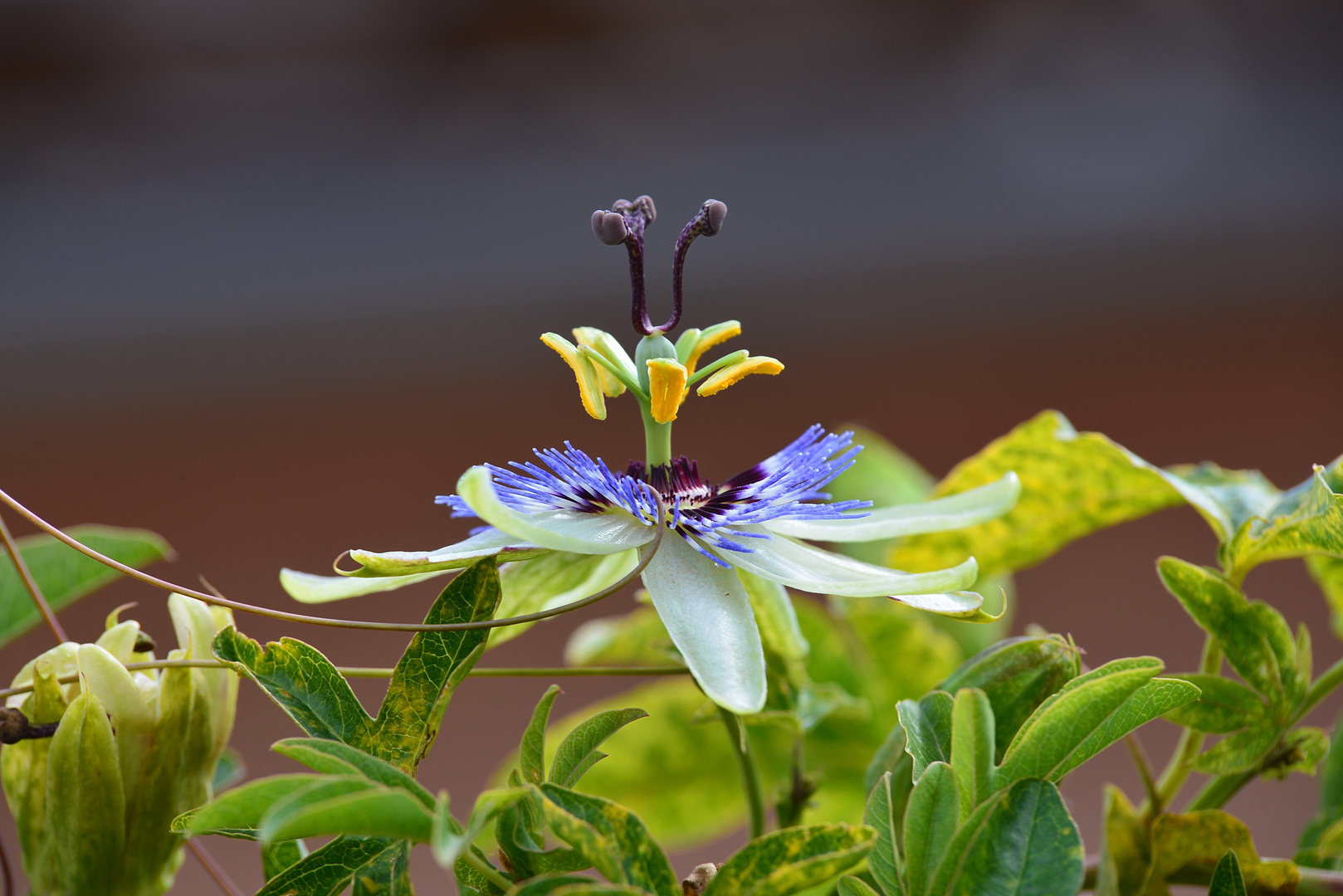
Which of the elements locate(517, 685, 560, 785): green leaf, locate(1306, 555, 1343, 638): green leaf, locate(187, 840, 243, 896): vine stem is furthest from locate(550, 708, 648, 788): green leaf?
locate(1306, 555, 1343, 638): green leaf

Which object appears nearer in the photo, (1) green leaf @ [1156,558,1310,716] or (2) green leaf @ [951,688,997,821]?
(2) green leaf @ [951,688,997,821]

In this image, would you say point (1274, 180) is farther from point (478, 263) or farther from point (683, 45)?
point (478, 263)

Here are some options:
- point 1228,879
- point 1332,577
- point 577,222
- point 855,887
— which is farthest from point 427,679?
point 577,222

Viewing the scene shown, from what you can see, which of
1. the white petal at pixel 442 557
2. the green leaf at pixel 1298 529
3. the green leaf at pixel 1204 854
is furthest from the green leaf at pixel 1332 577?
the white petal at pixel 442 557

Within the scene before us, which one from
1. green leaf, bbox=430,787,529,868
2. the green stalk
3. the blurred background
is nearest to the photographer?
green leaf, bbox=430,787,529,868

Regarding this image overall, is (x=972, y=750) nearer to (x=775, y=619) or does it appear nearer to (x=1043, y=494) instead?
(x=775, y=619)

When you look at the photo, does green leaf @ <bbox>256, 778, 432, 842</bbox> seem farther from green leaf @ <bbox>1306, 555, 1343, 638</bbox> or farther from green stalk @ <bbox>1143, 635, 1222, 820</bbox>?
green leaf @ <bbox>1306, 555, 1343, 638</bbox>

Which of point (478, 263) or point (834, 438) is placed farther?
point (478, 263)

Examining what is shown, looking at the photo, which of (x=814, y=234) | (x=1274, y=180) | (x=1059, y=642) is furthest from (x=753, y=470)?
(x=1274, y=180)
